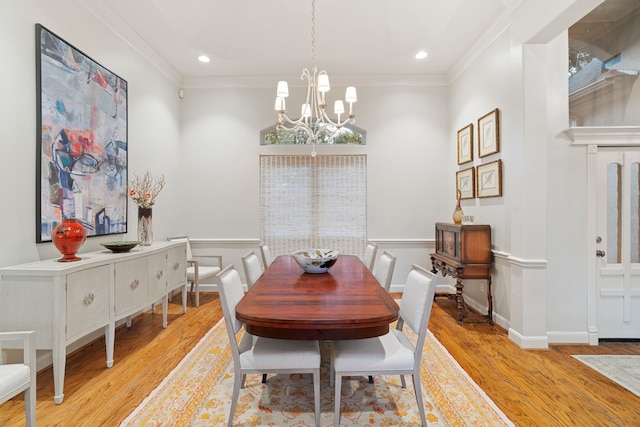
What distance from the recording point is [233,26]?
3.54m

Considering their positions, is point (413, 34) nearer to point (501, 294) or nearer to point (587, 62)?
point (587, 62)

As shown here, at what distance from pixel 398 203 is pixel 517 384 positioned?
2.88 meters

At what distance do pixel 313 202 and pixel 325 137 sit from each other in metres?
1.03

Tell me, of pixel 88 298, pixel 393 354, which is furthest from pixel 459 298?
pixel 88 298

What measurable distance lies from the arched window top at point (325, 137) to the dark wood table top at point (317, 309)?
9.79 ft

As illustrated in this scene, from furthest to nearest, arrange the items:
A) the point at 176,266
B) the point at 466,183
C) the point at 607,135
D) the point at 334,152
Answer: the point at 334,152 → the point at 466,183 → the point at 176,266 → the point at 607,135

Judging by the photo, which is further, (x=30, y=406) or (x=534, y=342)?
(x=534, y=342)

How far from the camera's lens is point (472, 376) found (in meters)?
2.34

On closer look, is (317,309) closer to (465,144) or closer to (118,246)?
(118,246)

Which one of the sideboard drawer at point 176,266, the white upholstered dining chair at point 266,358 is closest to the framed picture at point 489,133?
the white upholstered dining chair at point 266,358

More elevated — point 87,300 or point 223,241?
point 223,241

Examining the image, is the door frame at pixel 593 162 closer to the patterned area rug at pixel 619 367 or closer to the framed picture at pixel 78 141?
the patterned area rug at pixel 619 367

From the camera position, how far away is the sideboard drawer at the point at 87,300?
2070 mm

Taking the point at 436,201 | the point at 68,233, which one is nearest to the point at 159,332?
the point at 68,233
